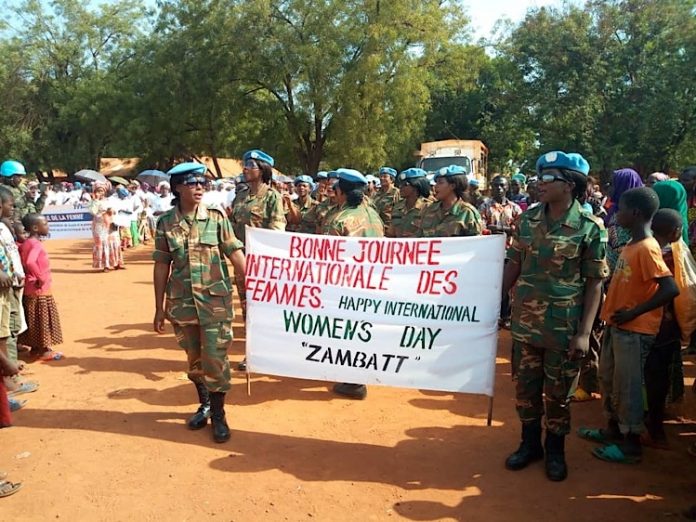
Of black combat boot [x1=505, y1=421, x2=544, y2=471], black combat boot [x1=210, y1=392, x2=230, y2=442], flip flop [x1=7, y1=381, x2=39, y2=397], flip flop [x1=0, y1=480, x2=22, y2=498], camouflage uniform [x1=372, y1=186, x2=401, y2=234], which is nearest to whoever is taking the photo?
flip flop [x1=0, y1=480, x2=22, y2=498]

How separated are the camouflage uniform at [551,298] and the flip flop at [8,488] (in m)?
3.22

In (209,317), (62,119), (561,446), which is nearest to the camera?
(561,446)

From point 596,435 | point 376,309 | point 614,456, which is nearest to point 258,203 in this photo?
point 376,309

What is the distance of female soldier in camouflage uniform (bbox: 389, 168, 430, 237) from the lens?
6.78m

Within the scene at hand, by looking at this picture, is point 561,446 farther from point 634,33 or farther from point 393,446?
point 634,33

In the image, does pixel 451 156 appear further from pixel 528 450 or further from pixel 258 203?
pixel 528 450

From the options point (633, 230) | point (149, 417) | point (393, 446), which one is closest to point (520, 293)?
point (633, 230)

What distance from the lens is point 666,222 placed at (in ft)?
12.8

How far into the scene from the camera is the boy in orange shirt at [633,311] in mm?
3566

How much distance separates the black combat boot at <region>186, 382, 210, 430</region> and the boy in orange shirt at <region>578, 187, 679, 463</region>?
2.87 metres

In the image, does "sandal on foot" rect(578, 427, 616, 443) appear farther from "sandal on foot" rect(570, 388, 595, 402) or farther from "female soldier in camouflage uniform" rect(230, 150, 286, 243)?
"female soldier in camouflage uniform" rect(230, 150, 286, 243)

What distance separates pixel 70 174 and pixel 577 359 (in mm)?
38724

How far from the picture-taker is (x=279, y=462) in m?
3.92

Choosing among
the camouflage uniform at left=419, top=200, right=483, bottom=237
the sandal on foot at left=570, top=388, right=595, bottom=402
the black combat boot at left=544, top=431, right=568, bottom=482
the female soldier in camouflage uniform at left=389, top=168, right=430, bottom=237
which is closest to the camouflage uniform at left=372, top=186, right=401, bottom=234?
the female soldier in camouflage uniform at left=389, top=168, right=430, bottom=237
